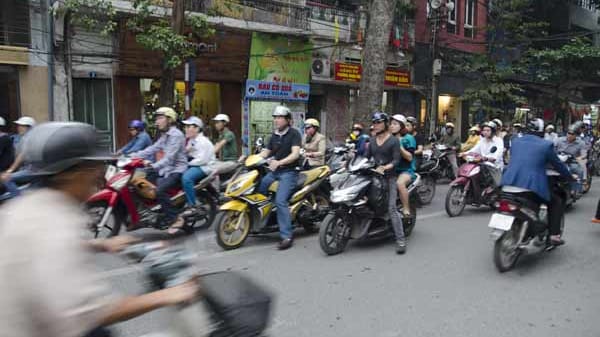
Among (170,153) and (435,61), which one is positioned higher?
(435,61)

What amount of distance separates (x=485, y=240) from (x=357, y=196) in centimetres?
201

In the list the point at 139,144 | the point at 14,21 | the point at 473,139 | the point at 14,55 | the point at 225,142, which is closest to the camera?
the point at 139,144

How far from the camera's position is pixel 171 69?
1045 centimetres

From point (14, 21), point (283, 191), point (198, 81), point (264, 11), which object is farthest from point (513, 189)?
point (264, 11)

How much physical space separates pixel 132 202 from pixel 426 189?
5.56m

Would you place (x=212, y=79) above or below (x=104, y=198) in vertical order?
above

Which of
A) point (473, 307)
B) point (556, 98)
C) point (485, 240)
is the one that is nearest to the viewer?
point (473, 307)

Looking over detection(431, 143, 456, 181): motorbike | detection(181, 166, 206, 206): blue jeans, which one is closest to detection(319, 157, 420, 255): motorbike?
detection(181, 166, 206, 206): blue jeans

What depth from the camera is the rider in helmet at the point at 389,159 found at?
6.16 meters

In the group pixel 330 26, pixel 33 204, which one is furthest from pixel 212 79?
pixel 33 204

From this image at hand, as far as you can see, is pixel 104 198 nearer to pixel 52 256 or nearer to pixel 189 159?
pixel 189 159

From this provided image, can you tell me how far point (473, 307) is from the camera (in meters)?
4.43

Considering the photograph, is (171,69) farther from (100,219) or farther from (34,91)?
(100,219)

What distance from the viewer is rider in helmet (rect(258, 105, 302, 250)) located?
6.35 meters
